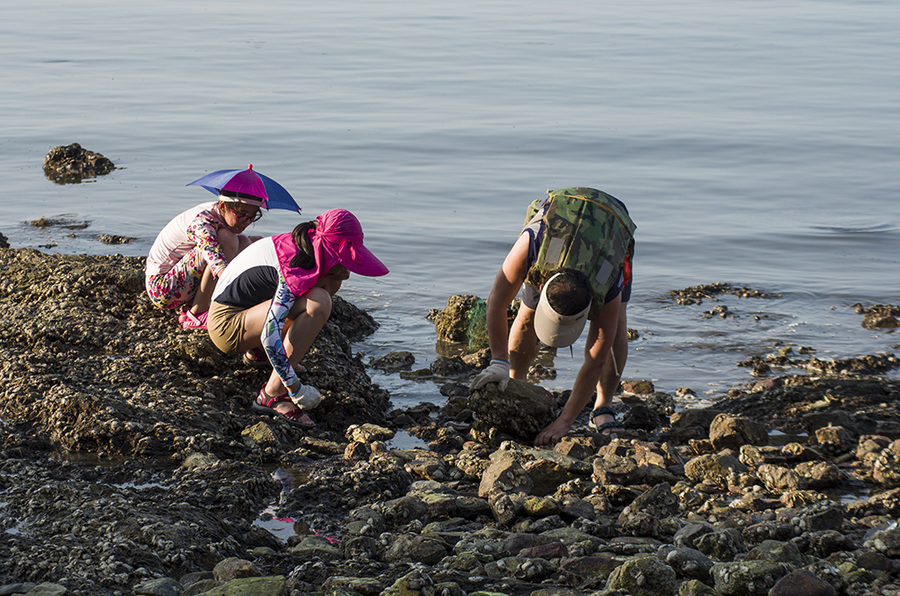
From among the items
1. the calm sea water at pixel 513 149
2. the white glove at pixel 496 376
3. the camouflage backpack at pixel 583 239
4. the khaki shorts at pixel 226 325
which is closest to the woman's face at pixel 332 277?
the khaki shorts at pixel 226 325

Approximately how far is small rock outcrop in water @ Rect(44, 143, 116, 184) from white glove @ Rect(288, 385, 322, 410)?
10.8 meters

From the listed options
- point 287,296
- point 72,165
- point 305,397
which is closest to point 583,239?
point 287,296

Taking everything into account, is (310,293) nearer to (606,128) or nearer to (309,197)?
(309,197)

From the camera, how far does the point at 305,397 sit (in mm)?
5562

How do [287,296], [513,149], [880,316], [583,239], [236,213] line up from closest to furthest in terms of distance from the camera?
[583,239] → [287,296] → [236,213] → [880,316] → [513,149]

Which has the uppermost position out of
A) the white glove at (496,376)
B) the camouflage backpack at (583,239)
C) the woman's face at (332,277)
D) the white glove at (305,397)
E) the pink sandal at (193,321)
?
the camouflage backpack at (583,239)

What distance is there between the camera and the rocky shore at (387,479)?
365 centimetres

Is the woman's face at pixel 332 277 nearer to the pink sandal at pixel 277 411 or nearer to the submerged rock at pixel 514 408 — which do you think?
the pink sandal at pixel 277 411

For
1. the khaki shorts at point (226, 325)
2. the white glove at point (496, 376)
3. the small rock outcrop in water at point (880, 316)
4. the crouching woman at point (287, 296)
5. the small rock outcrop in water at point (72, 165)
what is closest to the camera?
the crouching woman at point (287, 296)

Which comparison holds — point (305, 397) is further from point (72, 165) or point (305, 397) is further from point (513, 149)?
point (513, 149)

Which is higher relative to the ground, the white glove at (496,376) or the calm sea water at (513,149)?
the calm sea water at (513,149)

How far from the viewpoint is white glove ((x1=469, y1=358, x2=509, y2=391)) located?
18.2ft

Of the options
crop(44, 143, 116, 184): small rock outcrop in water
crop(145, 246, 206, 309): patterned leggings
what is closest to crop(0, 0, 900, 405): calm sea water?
→ crop(44, 143, 116, 184): small rock outcrop in water

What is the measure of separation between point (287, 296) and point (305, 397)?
1.89 ft
